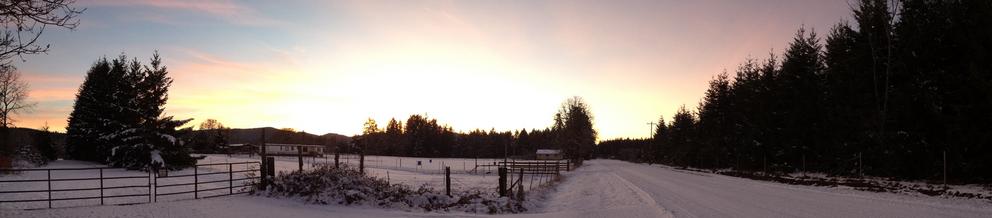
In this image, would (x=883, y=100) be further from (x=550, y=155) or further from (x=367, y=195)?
(x=550, y=155)

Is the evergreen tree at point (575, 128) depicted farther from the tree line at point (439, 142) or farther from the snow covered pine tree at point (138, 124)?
the snow covered pine tree at point (138, 124)

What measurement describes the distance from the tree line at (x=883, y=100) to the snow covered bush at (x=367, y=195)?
A: 18408 mm

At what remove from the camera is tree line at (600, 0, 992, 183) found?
2188 cm

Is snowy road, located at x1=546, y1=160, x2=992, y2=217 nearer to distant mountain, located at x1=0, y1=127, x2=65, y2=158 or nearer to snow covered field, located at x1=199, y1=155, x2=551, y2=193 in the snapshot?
snow covered field, located at x1=199, y1=155, x2=551, y2=193

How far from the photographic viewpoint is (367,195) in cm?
1658

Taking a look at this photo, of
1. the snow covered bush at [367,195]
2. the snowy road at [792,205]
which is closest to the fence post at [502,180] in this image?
the snow covered bush at [367,195]

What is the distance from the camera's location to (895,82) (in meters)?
28.0

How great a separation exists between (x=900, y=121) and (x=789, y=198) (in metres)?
12.9

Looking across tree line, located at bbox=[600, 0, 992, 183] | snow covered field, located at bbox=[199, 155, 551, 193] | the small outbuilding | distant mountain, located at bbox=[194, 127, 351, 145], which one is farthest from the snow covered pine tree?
distant mountain, located at bbox=[194, 127, 351, 145]

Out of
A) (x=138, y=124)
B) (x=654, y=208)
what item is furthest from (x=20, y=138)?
(x=654, y=208)

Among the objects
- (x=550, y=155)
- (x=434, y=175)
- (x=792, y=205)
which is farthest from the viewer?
(x=550, y=155)

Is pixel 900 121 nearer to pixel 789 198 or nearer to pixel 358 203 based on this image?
pixel 789 198

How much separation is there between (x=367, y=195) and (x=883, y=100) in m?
26.0

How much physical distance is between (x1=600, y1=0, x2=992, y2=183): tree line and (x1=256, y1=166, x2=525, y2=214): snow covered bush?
18.4 meters
